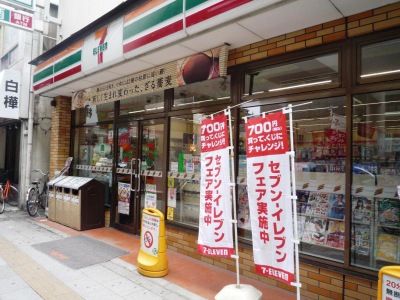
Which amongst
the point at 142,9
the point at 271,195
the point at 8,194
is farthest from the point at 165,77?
the point at 8,194

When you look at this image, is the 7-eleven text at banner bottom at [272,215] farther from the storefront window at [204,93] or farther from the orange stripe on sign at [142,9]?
the orange stripe on sign at [142,9]

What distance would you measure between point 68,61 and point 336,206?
6.37 meters

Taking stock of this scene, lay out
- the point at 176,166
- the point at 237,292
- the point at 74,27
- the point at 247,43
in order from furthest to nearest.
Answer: the point at 74,27 → the point at 176,166 → the point at 247,43 → the point at 237,292

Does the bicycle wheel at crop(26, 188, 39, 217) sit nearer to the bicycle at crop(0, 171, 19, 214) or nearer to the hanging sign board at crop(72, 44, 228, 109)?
the bicycle at crop(0, 171, 19, 214)

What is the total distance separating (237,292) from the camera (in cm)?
375

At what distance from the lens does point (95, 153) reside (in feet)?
27.9

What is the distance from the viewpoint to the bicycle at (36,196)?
8790 millimetres

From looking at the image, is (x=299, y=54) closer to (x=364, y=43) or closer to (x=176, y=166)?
(x=364, y=43)

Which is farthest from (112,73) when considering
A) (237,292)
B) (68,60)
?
(237,292)

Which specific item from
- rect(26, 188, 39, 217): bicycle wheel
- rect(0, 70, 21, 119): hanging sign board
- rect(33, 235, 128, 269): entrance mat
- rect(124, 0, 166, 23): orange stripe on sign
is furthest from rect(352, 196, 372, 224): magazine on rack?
rect(0, 70, 21, 119): hanging sign board

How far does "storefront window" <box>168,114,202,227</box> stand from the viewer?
19.2 ft

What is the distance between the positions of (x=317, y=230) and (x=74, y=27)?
27.1 feet

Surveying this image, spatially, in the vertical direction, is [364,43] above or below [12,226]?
above

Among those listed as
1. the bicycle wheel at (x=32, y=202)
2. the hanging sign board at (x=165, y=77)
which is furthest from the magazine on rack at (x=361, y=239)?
the bicycle wheel at (x=32, y=202)
